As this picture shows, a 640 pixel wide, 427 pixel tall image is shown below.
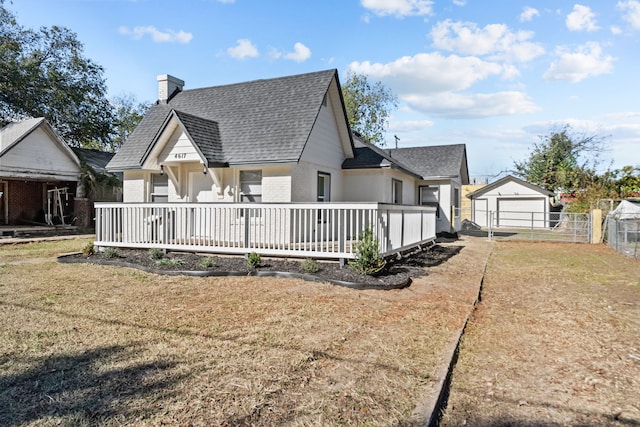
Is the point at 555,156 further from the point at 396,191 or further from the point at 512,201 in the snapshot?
the point at 396,191

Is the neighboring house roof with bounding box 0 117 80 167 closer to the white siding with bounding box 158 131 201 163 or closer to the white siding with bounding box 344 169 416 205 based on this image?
the white siding with bounding box 158 131 201 163

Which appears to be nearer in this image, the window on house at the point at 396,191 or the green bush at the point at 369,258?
the green bush at the point at 369,258

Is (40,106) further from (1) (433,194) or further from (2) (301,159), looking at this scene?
(1) (433,194)

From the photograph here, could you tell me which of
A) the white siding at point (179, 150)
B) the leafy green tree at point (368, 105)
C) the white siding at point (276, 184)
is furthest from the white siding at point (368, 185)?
the leafy green tree at point (368, 105)

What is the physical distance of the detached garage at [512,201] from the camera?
29031 mm

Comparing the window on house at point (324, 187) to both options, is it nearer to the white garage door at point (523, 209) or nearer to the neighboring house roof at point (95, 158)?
the neighboring house roof at point (95, 158)

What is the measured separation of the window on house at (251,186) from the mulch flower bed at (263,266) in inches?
102

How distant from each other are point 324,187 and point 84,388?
10.9 m

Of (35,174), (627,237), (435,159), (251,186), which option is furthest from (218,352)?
(435,159)

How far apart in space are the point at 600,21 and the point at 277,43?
39.4 feet

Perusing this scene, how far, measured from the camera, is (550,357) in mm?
4336

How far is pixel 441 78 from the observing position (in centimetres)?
2402

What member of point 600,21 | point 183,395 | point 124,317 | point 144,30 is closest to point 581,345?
point 183,395

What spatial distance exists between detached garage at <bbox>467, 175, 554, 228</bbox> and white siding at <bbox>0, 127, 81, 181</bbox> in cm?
2590
